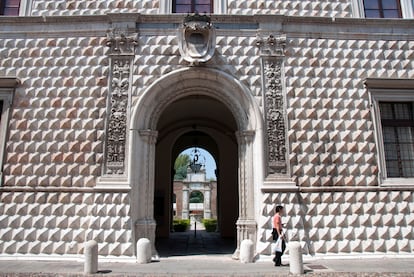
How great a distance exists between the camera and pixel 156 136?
11.0 meters

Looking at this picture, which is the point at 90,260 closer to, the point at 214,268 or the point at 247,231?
the point at 214,268

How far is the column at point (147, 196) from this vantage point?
10094 mm

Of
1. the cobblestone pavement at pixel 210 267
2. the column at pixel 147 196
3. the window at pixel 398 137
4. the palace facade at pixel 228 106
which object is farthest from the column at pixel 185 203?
the window at pixel 398 137

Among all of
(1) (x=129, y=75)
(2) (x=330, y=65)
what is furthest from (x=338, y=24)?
(1) (x=129, y=75)

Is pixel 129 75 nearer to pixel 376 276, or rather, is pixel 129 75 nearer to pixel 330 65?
pixel 330 65

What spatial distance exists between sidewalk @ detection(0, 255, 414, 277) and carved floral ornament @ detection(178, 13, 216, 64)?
6029mm

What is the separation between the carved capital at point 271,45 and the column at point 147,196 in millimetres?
4406

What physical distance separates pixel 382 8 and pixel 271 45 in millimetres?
4474

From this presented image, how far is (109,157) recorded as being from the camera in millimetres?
10469

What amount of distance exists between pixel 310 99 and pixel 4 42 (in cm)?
1019

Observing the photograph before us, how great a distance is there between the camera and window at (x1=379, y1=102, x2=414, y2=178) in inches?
430

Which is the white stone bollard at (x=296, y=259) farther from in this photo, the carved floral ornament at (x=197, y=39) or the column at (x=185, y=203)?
the column at (x=185, y=203)

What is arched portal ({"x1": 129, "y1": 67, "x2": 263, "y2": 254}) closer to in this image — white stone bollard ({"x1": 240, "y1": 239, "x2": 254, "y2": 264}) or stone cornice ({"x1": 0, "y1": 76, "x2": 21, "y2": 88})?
white stone bollard ({"x1": 240, "y1": 239, "x2": 254, "y2": 264})

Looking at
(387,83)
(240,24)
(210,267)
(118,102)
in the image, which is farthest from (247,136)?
(387,83)
